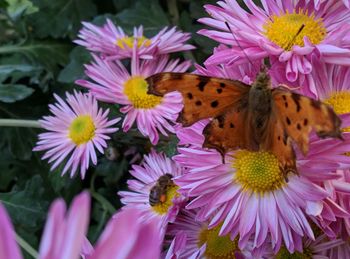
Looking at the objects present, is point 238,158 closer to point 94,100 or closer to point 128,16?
point 94,100

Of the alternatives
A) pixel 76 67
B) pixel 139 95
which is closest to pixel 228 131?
pixel 139 95

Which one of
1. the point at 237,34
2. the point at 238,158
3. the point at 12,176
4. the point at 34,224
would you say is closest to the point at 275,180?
the point at 238,158

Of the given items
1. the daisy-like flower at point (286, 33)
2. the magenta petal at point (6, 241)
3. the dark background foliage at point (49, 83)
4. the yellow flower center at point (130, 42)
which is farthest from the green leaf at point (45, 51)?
the magenta petal at point (6, 241)

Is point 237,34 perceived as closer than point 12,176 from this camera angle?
Yes

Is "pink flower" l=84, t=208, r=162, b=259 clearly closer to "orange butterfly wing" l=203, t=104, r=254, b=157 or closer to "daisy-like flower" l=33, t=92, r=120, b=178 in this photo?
"orange butterfly wing" l=203, t=104, r=254, b=157

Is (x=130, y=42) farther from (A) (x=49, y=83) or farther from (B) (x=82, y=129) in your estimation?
(A) (x=49, y=83)
